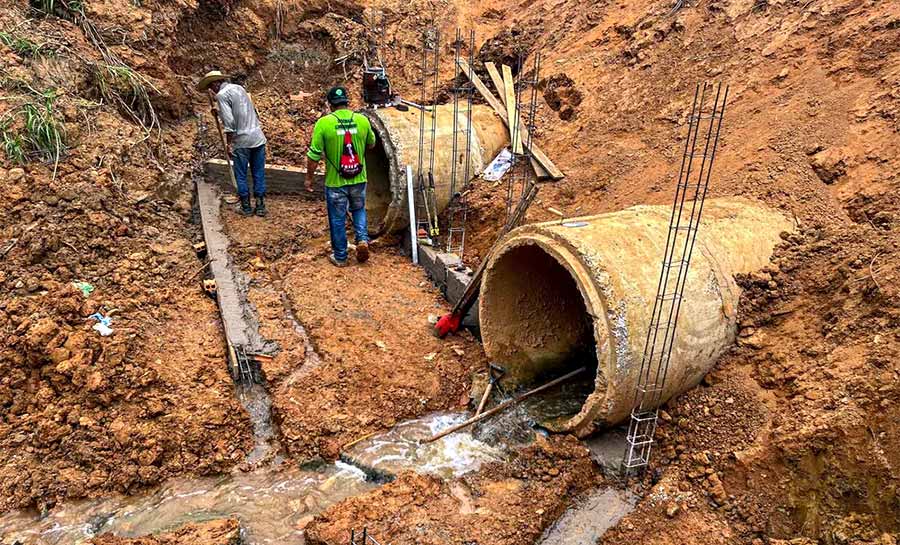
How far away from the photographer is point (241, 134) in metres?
6.45

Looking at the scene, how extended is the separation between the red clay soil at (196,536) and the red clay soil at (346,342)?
2.33 feet

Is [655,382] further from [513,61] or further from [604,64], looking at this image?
[513,61]

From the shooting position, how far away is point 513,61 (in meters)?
8.65

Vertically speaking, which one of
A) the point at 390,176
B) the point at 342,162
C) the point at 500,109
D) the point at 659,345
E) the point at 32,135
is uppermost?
the point at 500,109

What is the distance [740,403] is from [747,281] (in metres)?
0.83

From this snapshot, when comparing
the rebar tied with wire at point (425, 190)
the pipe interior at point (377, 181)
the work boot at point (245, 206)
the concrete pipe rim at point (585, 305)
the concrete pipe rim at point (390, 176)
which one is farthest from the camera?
the pipe interior at point (377, 181)

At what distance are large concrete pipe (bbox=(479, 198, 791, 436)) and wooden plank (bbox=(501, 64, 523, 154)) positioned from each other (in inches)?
112

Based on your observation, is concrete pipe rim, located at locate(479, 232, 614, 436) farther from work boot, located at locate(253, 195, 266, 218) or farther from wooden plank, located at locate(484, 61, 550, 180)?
work boot, located at locate(253, 195, 266, 218)

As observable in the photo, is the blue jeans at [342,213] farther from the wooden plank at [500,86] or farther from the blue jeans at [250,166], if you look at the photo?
the wooden plank at [500,86]

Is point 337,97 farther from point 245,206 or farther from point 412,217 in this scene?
point 245,206

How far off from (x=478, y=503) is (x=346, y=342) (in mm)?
1923

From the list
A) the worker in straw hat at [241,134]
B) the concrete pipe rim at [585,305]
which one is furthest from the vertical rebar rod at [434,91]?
the concrete pipe rim at [585,305]

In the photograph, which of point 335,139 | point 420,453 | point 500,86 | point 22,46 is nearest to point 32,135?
point 22,46

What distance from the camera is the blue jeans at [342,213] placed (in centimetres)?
590
